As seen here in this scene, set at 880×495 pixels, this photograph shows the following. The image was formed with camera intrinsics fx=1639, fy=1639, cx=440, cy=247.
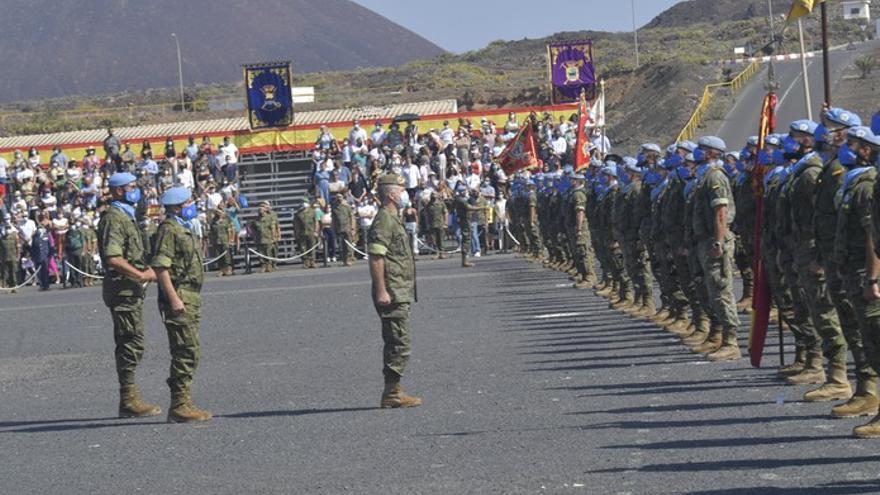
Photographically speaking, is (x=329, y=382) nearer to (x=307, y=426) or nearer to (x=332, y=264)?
(x=307, y=426)

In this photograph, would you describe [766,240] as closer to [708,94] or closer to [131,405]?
[131,405]

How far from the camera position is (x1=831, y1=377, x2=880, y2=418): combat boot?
11.0m

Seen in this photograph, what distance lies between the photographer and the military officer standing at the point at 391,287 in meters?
13.3

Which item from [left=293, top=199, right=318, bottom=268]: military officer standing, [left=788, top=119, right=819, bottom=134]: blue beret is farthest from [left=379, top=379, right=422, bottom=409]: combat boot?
[left=293, top=199, right=318, bottom=268]: military officer standing

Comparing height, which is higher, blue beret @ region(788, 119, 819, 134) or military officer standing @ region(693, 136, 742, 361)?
blue beret @ region(788, 119, 819, 134)

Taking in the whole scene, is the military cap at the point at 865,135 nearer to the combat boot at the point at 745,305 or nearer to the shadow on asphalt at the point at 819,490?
the shadow on asphalt at the point at 819,490

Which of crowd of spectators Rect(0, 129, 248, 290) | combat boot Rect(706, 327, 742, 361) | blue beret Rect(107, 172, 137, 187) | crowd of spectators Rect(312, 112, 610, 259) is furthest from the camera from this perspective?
crowd of spectators Rect(312, 112, 610, 259)

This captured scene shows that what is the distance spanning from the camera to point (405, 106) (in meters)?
75.8

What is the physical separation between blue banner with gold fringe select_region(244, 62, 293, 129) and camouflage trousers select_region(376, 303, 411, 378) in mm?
38470

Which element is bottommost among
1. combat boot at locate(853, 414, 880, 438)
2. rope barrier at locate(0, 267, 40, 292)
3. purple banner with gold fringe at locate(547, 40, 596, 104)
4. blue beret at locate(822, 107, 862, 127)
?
→ rope barrier at locate(0, 267, 40, 292)

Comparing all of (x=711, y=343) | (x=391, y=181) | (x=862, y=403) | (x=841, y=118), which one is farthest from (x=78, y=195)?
(x=862, y=403)

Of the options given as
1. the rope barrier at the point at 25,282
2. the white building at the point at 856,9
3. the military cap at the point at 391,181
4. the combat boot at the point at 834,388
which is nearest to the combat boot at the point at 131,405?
the military cap at the point at 391,181

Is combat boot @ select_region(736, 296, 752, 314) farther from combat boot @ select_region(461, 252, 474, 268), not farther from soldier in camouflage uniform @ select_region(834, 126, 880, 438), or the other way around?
combat boot @ select_region(461, 252, 474, 268)

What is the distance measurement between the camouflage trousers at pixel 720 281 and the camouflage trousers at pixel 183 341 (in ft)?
16.5
